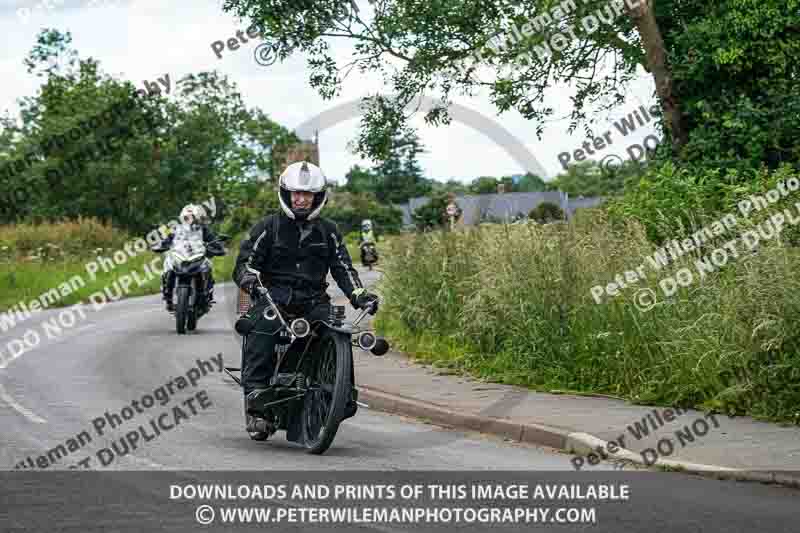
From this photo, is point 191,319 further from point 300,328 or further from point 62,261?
point 62,261

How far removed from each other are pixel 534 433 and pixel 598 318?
3232mm

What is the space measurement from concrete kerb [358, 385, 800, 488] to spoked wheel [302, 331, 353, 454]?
1.80 meters

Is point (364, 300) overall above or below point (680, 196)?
below

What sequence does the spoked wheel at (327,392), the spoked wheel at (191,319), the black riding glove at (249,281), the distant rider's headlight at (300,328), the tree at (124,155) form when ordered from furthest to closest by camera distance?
the tree at (124,155), the spoked wheel at (191,319), the black riding glove at (249,281), the distant rider's headlight at (300,328), the spoked wheel at (327,392)

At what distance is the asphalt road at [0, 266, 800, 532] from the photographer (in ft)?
25.3

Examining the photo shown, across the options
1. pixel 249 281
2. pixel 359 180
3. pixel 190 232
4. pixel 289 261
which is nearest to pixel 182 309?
pixel 190 232

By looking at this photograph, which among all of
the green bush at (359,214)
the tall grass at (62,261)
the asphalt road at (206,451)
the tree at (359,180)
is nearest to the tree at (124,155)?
the green bush at (359,214)

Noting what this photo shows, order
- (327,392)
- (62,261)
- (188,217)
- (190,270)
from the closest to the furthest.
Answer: (327,392)
(190,270)
(188,217)
(62,261)

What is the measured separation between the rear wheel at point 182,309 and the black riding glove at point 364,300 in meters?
12.1

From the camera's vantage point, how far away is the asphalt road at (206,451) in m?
7.70

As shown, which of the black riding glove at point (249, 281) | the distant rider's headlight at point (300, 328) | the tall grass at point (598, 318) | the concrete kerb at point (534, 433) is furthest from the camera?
the tall grass at point (598, 318)

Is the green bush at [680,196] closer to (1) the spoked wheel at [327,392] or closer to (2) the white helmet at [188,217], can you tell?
(1) the spoked wheel at [327,392]

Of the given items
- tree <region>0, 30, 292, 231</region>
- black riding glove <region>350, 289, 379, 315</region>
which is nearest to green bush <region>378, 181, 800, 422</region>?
black riding glove <region>350, 289, 379, 315</region>

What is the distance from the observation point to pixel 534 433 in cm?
1076
